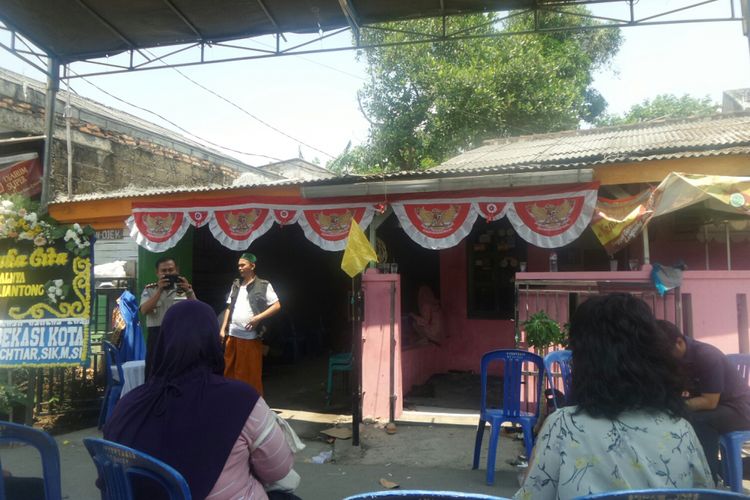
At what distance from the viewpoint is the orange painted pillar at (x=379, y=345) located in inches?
236

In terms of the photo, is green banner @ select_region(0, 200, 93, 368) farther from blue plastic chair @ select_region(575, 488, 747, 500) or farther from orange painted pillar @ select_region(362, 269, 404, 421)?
blue plastic chair @ select_region(575, 488, 747, 500)

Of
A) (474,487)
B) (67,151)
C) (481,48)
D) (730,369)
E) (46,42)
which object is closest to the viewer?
(730,369)

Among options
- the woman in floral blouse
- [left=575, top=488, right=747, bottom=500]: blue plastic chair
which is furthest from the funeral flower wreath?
[left=575, top=488, right=747, bottom=500]: blue plastic chair

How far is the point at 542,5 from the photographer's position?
616 centimetres

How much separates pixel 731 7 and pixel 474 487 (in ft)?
17.4

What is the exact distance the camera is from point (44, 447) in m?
2.18

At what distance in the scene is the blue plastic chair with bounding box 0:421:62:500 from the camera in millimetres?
2174

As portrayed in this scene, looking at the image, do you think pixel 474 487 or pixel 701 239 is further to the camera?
pixel 701 239

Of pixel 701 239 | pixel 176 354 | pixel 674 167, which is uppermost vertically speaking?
pixel 674 167

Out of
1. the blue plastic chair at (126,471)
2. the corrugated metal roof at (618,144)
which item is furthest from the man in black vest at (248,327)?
the blue plastic chair at (126,471)

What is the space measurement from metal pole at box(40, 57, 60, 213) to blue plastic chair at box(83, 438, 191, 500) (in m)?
6.62

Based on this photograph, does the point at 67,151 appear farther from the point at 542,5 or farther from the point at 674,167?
the point at 674,167

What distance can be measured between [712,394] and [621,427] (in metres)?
2.00

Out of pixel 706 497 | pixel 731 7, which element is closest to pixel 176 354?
pixel 706 497
